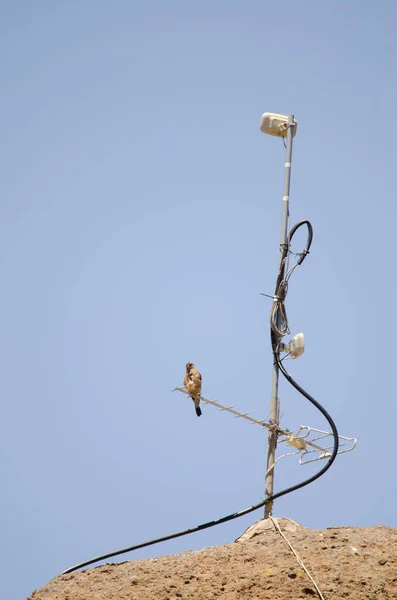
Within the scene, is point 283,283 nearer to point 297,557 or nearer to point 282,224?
point 282,224

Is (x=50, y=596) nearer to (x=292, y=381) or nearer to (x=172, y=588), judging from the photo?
(x=172, y=588)

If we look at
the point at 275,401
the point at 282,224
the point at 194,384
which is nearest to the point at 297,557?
the point at 275,401

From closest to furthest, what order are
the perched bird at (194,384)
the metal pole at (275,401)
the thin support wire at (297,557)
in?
the thin support wire at (297,557) → the metal pole at (275,401) → the perched bird at (194,384)

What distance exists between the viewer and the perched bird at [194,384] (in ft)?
51.0

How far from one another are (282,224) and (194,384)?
3.22 meters

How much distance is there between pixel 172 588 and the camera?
40.6ft

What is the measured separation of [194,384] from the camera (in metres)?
15.7

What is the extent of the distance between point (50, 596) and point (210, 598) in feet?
7.85

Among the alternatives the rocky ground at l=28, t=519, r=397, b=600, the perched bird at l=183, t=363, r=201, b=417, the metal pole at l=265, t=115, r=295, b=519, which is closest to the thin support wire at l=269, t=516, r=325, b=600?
the rocky ground at l=28, t=519, r=397, b=600

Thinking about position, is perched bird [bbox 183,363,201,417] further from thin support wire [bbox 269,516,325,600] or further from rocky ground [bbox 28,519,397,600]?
rocky ground [bbox 28,519,397,600]

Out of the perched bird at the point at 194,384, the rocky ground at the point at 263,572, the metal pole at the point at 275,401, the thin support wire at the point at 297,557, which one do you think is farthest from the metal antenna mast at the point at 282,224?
the perched bird at the point at 194,384

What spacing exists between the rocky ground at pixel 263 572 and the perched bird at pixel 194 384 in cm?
274

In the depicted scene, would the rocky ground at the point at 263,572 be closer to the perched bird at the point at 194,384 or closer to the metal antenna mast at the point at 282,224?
the metal antenna mast at the point at 282,224

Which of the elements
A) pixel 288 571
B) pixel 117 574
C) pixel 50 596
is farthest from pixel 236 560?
pixel 50 596
